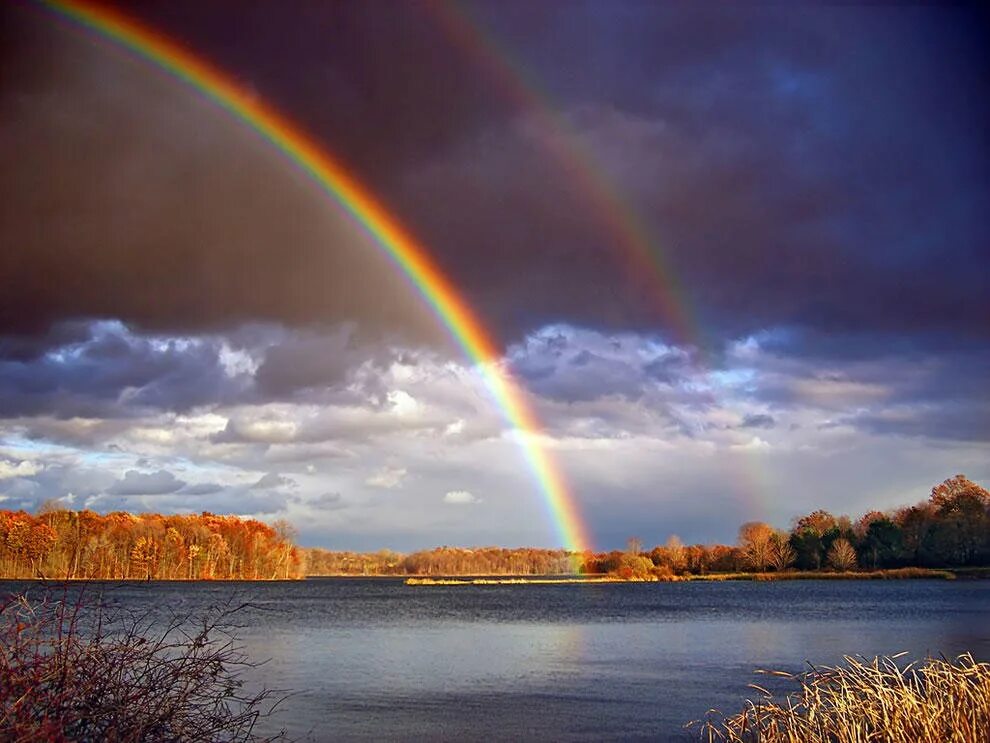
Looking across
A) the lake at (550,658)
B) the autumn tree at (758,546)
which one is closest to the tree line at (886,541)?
the autumn tree at (758,546)

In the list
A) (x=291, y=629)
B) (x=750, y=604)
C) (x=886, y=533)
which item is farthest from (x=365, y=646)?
(x=886, y=533)

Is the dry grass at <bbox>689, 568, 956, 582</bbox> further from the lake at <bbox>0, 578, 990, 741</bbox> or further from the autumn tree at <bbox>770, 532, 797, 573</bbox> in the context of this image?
the lake at <bbox>0, 578, 990, 741</bbox>

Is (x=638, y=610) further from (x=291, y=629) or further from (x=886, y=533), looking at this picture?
(x=886, y=533)

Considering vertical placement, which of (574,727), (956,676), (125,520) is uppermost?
(125,520)

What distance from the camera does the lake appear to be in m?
23.5

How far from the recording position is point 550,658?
130 feet

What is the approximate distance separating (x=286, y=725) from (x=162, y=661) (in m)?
14.3

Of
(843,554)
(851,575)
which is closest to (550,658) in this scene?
(851,575)

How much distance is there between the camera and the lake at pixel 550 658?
23.5m

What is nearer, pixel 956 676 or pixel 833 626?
pixel 956 676

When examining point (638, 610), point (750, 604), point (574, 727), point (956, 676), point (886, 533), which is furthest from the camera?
point (886, 533)

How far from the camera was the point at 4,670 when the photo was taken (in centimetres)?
764

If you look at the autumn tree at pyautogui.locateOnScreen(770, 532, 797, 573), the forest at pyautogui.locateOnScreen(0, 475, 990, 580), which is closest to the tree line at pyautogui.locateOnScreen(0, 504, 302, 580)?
the forest at pyautogui.locateOnScreen(0, 475, 990, 580)

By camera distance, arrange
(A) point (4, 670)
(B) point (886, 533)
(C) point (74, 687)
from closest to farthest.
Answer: (A) point (4, 670)
(C) point (74, 687)
(B) point (886, 533)
